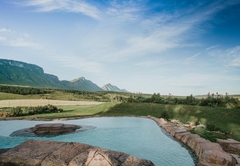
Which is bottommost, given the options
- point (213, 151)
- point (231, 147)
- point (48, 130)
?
point (48, 130)

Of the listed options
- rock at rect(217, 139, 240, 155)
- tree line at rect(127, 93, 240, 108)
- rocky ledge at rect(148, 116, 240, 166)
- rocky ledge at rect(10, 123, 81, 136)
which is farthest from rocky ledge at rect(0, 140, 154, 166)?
tree line at rect(127, 93, 240, 108)

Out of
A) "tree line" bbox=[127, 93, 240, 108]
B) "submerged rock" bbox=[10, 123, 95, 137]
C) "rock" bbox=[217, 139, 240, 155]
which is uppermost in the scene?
"tree line" bbox=[127, 93, 240, 108]

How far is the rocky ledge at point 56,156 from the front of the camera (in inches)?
165

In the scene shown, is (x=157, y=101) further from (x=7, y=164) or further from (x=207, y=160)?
(x=7, y=164)

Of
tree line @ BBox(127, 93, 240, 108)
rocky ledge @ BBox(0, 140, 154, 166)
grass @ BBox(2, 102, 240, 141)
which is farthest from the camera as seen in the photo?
tree line @ BBox(127, 93, 240, 108)

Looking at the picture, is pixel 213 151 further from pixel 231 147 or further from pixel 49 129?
pixel 49 129

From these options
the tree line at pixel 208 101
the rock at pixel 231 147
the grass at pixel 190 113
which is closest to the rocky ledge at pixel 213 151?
the rock at pixel 231 147

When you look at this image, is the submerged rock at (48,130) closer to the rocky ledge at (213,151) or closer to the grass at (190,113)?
the grass at (190,113)

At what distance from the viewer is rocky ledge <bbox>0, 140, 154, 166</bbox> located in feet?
13.8

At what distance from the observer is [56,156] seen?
4797 mm

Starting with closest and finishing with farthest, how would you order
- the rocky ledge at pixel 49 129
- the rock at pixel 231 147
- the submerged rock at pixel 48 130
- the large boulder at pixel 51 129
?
the rock at pixel 231 147 < the submerged rock at pixel 48 130 < the rocky ledge at pixel 49 129 < the large boulder at pixel 51 129

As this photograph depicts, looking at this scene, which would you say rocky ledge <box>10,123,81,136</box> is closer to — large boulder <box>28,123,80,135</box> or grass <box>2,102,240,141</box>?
large boulder <box>28,123,80,135</box>

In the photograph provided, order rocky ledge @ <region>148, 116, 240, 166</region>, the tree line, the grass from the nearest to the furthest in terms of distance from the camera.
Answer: rocky ledge @ <region>148, 116, 240, 166</region> → the grass → the tree line

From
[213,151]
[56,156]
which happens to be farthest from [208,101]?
[56,156]
